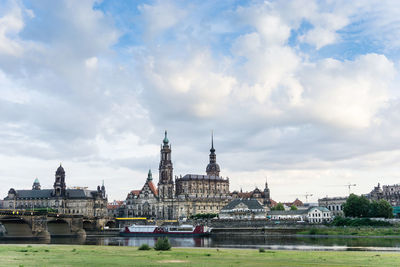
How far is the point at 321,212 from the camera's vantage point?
154 metres

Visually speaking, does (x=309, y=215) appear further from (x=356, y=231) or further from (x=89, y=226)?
(x=89, y=226)

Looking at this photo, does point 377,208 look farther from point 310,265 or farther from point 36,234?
point 310,265

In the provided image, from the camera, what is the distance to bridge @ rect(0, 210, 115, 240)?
98.0 meters

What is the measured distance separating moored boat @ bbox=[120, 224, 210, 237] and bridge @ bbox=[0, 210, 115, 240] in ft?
43.5

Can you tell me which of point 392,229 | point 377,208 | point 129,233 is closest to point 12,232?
point 129,233

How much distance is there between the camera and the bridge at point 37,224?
98.0 m

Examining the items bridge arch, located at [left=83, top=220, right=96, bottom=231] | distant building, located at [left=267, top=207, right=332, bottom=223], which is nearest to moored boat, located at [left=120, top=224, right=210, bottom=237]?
bridge arch, located at [left=83, top=220, right=96, bottom=231]

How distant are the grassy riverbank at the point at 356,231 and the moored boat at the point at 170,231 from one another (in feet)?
84.1

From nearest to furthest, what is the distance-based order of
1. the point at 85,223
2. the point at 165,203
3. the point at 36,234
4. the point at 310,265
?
the point at 310,265
the point at 36,234
the point at 85,223
the point at 165,203

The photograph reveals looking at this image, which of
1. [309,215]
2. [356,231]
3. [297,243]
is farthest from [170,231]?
[309,215]

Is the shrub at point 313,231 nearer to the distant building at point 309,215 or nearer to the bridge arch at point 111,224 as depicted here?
the distant building at point 309,215

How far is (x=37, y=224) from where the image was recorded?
329 ft

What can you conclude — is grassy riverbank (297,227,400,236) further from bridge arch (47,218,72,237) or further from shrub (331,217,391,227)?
bridge arch (47,218,72,237)

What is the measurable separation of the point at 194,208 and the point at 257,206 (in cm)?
3328
